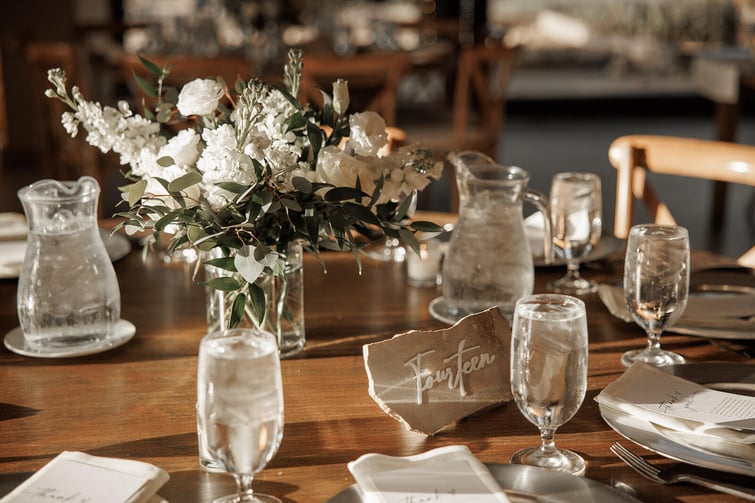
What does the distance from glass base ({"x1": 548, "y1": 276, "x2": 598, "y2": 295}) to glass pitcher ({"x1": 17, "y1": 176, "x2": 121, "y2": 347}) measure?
0.69 meters

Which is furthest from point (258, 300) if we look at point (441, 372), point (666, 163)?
point (666, 163)

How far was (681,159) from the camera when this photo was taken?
6.47 ft

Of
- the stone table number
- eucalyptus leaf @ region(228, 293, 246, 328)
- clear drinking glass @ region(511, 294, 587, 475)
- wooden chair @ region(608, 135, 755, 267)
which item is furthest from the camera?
wooden chair @ region(608, 135, 755, 267)

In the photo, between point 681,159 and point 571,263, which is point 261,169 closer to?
point 571,263

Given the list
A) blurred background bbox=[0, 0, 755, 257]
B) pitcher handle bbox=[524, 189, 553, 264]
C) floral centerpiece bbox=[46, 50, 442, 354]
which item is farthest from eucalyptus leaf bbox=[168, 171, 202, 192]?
pitcher handle bbox=[524, 189, 553, 264]

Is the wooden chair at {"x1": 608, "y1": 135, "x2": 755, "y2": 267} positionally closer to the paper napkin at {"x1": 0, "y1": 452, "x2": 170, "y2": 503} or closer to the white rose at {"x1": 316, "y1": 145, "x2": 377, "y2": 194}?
the white rose at {"x1": 316, "y1": 145, "x2": 377, "y2": 194}

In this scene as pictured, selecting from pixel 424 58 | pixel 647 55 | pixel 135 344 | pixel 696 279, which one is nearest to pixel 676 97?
pixel 647 55

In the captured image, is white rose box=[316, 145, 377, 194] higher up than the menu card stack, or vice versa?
white rose box=[316, 145, 377, 194]

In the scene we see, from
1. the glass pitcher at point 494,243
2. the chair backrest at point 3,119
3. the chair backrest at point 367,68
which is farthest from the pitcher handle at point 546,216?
the chair backrest at point 3,119

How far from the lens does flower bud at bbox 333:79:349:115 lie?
120 centimetres

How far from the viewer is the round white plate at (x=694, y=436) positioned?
0.92m

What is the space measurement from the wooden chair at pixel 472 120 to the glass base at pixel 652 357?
2.41m

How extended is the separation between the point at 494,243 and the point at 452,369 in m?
0.29

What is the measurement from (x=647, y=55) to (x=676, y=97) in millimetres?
444
